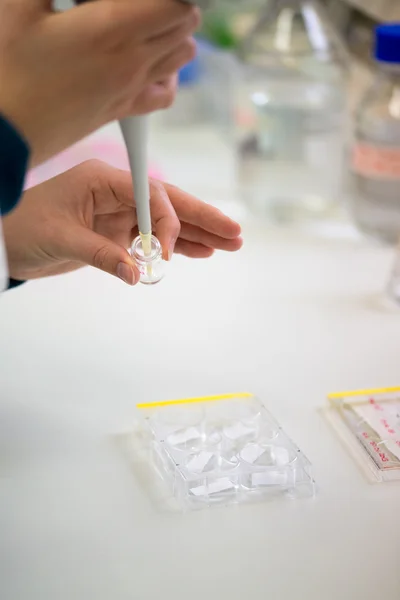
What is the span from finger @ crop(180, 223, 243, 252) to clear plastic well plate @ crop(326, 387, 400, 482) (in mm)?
150

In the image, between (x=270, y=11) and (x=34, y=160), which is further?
(x=270, y=11)

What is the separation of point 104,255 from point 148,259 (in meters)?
0.04

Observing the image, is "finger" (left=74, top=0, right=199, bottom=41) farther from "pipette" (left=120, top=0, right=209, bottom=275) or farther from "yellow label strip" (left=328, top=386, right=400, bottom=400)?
"yellow label strip" (left=328, top=386, right=400, bottom=400)

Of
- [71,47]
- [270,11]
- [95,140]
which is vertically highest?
[71,47]

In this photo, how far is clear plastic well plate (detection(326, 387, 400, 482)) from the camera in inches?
24.0

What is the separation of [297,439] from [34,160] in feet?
0.96

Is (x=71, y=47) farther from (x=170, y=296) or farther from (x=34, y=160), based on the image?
(x=170, y=296)

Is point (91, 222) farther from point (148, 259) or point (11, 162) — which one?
point (11, 162)

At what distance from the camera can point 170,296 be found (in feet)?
2.93

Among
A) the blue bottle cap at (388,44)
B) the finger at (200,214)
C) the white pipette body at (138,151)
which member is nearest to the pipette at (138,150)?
the white pipette body at (138,151)

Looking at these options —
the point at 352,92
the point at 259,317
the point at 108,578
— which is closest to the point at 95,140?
the point at 352,92

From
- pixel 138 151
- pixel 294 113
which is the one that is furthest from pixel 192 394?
pixel 294 113

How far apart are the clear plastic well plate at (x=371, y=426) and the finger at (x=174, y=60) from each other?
0.31 meters

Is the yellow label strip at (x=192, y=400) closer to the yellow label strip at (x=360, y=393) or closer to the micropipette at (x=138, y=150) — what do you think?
the yellow label strip at (x=360, y=393)
